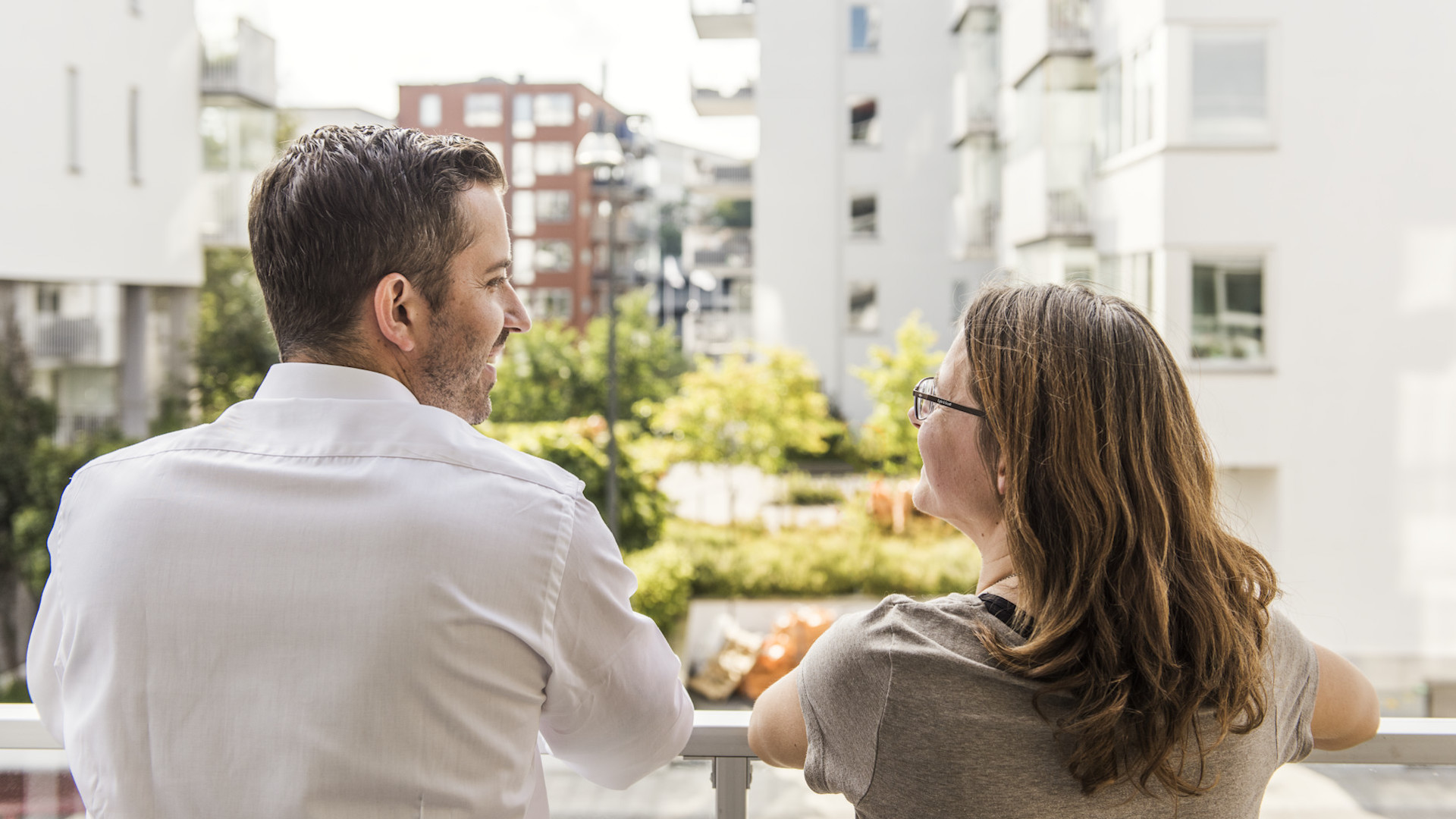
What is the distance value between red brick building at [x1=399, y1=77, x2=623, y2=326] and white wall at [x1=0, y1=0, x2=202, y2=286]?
1947 centimetres

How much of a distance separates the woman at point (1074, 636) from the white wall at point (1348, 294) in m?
6.21

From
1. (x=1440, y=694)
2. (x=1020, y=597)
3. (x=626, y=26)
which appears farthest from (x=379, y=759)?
(x=626, y=26)

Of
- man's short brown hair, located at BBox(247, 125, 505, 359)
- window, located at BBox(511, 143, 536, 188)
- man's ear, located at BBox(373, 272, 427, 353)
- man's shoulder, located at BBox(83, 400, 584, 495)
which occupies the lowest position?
Result: man's shoulder, located at BBox(83, 400, 584, 495)

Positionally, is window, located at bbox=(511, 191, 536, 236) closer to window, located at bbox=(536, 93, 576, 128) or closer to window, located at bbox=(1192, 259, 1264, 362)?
window, located at bbox=(536, 93, 576, 128)

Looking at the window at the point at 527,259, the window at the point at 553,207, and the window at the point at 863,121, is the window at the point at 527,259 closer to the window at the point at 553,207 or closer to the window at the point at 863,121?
the window at the point at 553,207

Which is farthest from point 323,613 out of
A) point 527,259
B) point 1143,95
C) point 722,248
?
point 527,259

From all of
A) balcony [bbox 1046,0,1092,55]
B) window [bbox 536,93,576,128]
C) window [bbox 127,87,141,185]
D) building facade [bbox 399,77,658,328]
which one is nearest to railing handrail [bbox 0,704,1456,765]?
balcony [bbox 1046,0,1092,55]

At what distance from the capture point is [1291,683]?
84cm

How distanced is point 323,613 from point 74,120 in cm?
973

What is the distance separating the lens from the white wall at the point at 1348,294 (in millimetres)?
6453

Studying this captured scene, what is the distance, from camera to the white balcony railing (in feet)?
3.27

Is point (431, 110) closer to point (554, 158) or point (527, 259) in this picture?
point (554, 158)

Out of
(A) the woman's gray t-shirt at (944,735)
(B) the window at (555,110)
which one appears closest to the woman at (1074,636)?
(A) the woman's gray t-shirt at (944,735)

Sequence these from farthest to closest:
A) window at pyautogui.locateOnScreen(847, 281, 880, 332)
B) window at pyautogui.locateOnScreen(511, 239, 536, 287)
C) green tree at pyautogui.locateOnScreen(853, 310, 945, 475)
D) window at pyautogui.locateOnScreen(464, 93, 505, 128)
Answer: window at pyautogui.locateOnScreen(464, 93, 505, 128) < window at pyautogui.locateOnScreen(511, 239, 536, 287) < window at pyautogui.locateOnScreen(847, 281, 880, 332) < green tree at pyautogui.locateOnScreen(853, 310, 945, 475)
